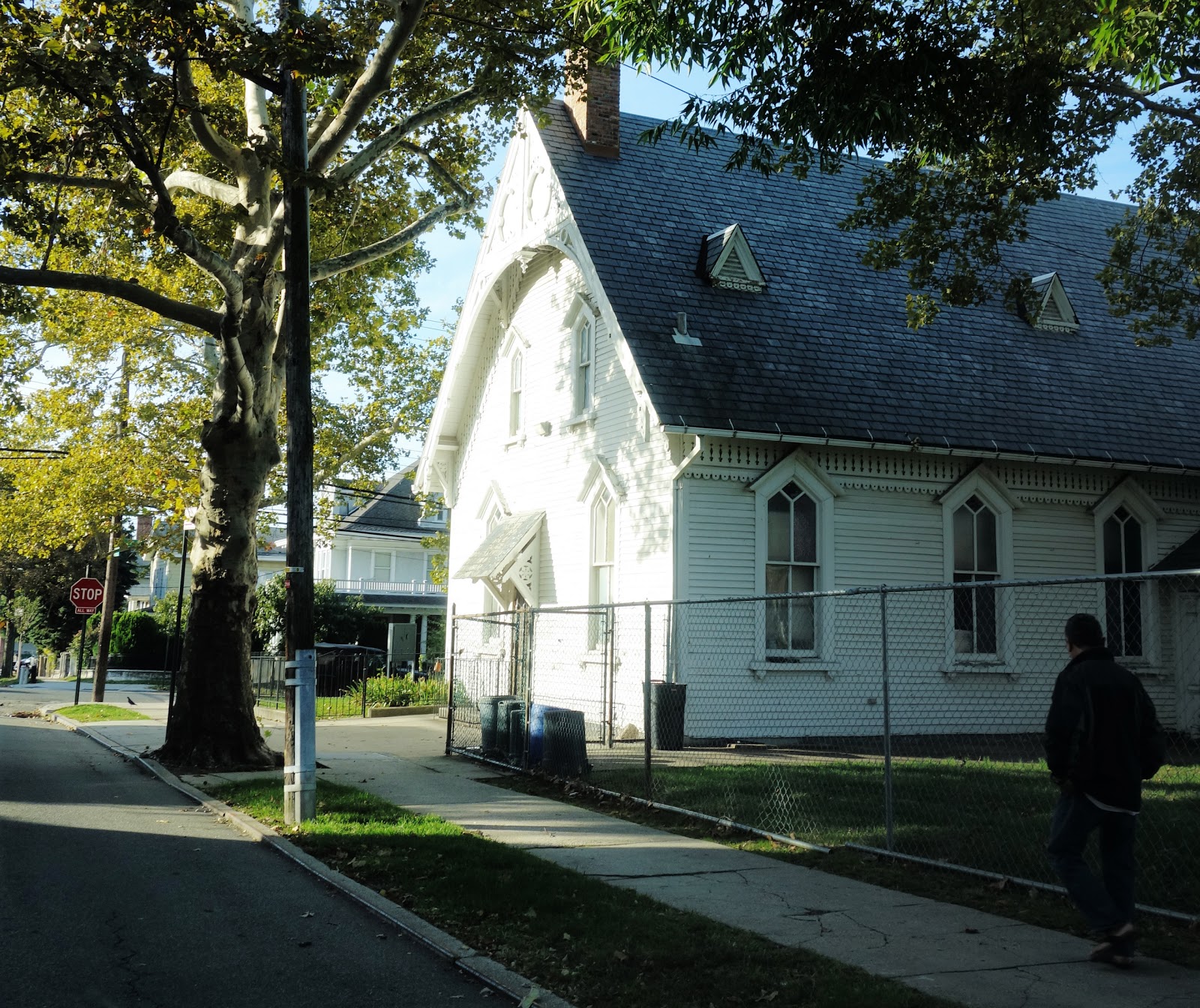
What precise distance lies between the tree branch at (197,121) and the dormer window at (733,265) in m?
7.60

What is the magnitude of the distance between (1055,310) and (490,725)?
13.6m

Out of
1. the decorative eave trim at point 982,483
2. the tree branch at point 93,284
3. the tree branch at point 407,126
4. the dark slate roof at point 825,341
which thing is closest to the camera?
the tree branch at point 93,284

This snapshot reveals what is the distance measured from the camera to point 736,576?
1750 centimetres

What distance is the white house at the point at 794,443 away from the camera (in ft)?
56.6

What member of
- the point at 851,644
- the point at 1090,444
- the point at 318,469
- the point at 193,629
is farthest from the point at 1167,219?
the point at 318,469

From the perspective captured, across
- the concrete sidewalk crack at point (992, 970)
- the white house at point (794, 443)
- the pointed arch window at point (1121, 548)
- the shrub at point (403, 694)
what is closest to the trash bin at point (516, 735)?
the white house at point (794, 443)

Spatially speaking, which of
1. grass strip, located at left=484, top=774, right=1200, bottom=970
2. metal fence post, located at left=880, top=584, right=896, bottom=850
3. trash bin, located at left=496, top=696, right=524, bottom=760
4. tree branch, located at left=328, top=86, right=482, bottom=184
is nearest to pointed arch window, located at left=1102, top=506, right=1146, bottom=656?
trash bin, located at left=496, top=696, right=524, bottom=760

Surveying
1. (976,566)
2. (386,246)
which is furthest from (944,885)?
(386,246)

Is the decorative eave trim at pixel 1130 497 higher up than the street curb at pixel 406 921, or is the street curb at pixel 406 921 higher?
the decorative eave trim at pixel 1130 497

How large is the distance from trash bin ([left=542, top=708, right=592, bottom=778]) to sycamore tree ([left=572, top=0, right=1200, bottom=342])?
6576mm

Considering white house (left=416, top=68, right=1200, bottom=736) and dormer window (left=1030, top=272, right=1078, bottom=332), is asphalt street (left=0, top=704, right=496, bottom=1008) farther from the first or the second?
dormer window (left=1030, top=272, right=1078, bottom=332)

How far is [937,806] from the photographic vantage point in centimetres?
1067

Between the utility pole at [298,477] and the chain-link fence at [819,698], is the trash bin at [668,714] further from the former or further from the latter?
the utility pole at [298,477]

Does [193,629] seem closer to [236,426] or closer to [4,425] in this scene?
[236,426]
